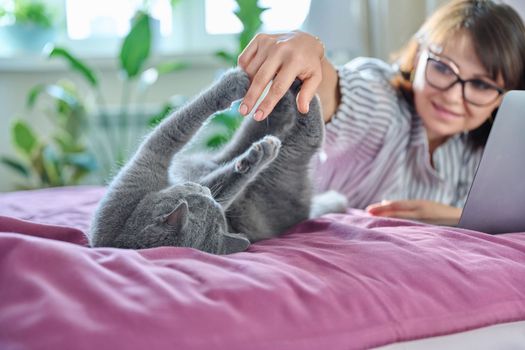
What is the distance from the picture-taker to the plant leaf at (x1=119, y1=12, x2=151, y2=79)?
2.17m

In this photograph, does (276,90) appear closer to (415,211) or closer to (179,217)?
(179,217)

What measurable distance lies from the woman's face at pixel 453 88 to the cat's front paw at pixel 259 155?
565 millimetres

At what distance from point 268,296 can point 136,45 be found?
1.76 metres

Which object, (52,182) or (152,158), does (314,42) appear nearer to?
(152,158)

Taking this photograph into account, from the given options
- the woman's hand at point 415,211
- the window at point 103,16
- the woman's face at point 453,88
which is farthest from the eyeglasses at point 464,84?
the window at point 103,16

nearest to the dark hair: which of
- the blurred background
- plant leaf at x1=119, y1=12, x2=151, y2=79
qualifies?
the blurred background

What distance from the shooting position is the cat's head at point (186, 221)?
2.56 ft

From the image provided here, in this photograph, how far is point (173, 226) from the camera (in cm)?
78

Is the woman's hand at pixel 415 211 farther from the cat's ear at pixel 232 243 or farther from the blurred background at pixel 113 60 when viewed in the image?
the blurred background at pixel 113 60

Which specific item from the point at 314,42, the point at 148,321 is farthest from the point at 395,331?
the point at 314,42

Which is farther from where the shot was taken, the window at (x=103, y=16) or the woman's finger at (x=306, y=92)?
the window at (x=103, y=16)

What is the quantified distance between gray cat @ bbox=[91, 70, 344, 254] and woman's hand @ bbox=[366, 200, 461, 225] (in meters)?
0.19

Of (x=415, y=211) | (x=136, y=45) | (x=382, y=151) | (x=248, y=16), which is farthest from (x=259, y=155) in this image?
(x=136, y=45)

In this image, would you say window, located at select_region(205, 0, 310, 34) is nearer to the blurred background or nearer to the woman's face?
the blurred background
